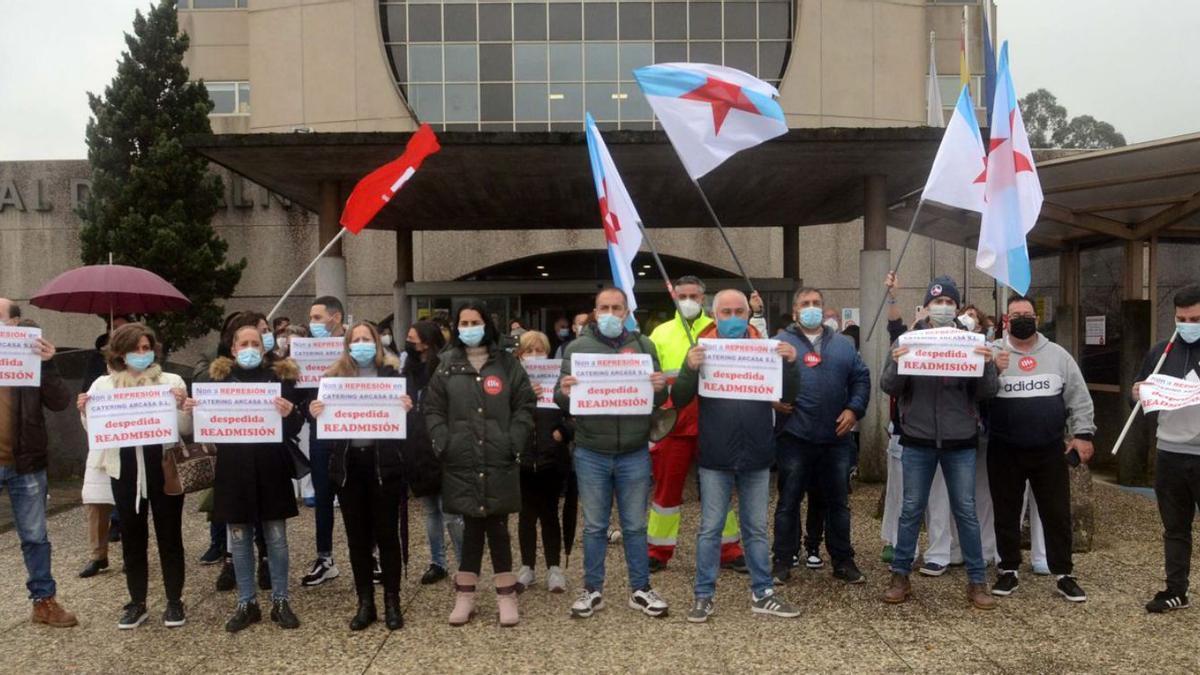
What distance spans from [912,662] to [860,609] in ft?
2.92

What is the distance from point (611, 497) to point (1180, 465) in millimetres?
3669

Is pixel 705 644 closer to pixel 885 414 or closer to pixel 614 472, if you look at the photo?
pixel 614 472

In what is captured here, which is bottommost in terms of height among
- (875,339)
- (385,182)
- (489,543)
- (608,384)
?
(489,543)

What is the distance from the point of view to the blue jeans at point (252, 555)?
5445 millimetres

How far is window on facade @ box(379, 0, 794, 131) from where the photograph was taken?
23.1 m

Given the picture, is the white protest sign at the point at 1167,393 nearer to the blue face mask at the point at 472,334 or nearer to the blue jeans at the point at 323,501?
the blue face mask at the point at 472,334

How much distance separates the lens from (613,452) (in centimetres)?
552

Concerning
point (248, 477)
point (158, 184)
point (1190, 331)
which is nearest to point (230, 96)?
point (158, 184)

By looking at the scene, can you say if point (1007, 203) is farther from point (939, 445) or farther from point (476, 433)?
point (476, 433)

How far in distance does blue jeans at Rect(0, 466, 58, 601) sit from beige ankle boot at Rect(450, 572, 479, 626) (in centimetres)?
264

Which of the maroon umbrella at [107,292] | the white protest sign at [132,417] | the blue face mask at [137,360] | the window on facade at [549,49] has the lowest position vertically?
the white protest sign at [132,417]

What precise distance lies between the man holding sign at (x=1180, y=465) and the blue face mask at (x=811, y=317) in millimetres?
2082

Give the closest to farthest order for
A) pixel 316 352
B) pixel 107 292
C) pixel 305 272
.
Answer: pixel 316 352, pixel 305 272, pixel 107 292

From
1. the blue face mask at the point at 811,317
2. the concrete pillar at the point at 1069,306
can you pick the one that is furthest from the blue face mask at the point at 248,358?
the concrete pillar at the point at 1069,306
